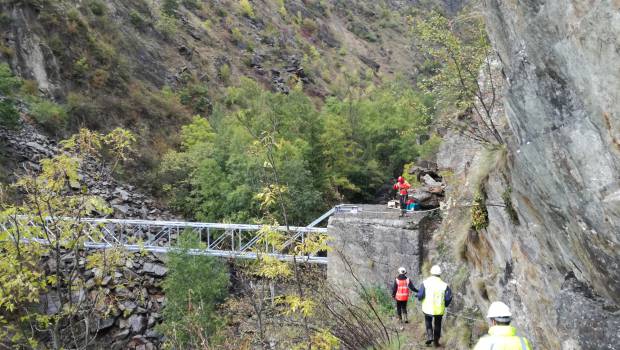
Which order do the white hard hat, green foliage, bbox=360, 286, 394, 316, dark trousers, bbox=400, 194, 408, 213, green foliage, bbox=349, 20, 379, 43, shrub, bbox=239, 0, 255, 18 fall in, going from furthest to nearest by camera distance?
green foliage, bbox=349, 20, 379, 43 < shrub, bbox=239, 0, 255, 18 < dark trousers, bbox=400, 194, 408, 213 < green foliage, bbox=360, 286, 394, 316 < the white hard hat

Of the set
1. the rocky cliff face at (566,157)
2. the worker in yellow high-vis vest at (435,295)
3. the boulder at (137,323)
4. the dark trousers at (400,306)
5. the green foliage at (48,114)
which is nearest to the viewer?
the rocky cliff face at (566,157)

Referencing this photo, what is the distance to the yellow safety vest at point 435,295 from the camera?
6281 millimetres

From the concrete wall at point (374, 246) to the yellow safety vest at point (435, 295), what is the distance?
4.04m

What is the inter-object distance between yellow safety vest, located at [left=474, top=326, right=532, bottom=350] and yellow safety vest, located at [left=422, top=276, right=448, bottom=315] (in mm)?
2755

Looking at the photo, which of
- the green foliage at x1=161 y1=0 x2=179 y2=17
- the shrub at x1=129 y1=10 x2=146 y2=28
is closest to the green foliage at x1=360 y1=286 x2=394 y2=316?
the shrub at x1=129 y1=10 x2=146 y2=28

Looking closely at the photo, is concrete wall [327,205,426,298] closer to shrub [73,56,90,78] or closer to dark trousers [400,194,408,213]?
dark trousers [400,194,408,213]

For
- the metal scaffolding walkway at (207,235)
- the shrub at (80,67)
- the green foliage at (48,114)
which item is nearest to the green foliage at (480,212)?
the metal scaffolding walkway at (207,235)

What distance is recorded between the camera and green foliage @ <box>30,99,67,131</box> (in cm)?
1969

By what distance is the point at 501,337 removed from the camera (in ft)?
11.3

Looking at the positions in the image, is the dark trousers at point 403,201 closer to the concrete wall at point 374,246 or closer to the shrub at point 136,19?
the concrete wall at point 374,246

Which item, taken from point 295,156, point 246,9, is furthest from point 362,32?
point 295,156

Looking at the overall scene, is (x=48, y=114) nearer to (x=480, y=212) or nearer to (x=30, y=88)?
(x=30, y=88)

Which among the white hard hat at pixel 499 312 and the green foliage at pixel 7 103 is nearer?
the white hard hat at pixel 499 312

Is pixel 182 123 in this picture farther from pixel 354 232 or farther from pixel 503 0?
pixel 503 0
